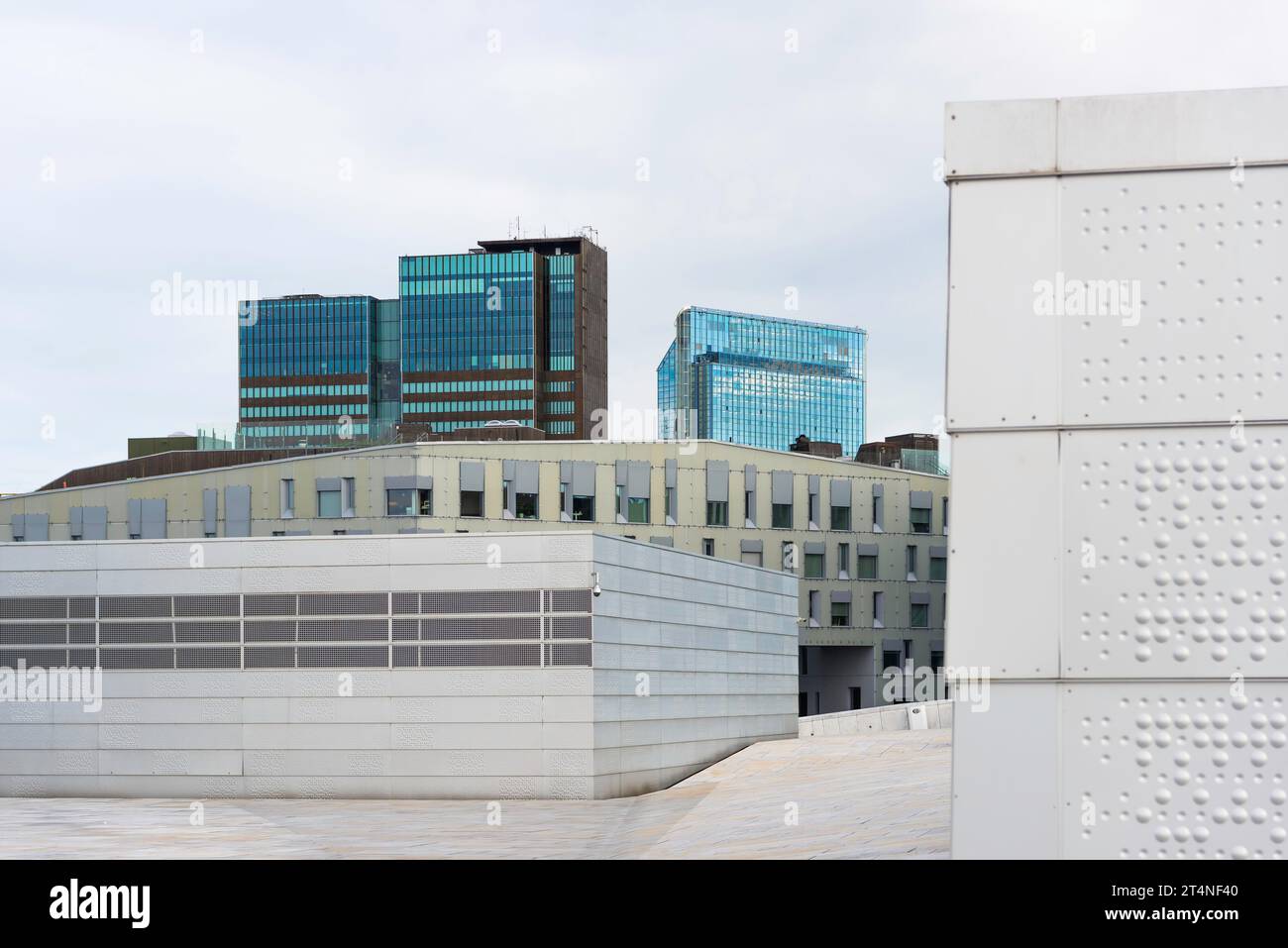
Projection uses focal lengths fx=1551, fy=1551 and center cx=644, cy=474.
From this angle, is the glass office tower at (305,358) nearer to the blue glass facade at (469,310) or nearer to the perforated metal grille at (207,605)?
the blue glass facade at (469,310)

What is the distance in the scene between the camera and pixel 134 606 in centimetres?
2922

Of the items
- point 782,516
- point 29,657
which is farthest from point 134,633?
point 782,516

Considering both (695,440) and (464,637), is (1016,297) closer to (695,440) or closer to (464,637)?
(464,637)

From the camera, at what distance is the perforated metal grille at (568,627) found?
28062mm

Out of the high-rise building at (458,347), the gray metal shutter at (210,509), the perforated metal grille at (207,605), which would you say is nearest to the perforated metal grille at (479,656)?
the perforated metal grille at (207,605)

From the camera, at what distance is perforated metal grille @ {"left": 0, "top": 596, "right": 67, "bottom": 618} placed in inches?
1164

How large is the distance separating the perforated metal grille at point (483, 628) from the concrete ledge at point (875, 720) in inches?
748

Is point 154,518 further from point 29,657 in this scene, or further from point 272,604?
point 272,604

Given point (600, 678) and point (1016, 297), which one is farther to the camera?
point (600, 678)

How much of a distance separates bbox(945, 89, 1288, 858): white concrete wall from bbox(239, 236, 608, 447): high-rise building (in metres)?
177

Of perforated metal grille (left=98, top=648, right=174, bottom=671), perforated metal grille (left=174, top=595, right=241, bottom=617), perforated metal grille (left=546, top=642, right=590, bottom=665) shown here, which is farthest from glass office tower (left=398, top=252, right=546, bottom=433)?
perforated metal grille (left=546, top=642, right=590, bottom=665)
